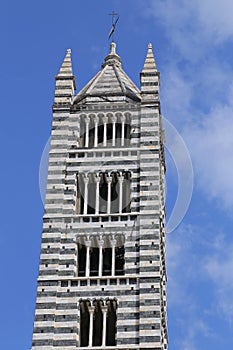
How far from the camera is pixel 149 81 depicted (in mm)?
33812

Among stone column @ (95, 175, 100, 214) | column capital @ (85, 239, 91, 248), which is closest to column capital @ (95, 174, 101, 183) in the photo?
stone column @ (95, 175, 100, 214)

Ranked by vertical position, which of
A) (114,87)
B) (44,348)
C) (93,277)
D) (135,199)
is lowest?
(44,348)

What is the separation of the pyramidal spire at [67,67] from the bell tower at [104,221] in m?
Result: 0.04

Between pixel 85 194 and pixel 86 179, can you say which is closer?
pixel 85 194

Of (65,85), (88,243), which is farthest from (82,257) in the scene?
(65,85)

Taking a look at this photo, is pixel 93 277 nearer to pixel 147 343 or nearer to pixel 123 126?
pixel 147 343

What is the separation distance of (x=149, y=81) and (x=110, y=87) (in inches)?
55.0

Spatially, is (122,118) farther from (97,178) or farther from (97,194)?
(97,194)

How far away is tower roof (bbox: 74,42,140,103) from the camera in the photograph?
33500 mm

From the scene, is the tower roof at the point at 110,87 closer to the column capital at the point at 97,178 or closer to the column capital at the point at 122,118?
the column capital at the point at 122,118

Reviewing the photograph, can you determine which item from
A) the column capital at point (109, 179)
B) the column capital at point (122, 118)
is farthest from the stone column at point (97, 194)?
the column capital at point (122, 118)

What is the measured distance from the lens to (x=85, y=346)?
2758 centimetres

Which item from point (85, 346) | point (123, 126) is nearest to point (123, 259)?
point (85, 346)

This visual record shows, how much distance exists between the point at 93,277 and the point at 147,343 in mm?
2750
